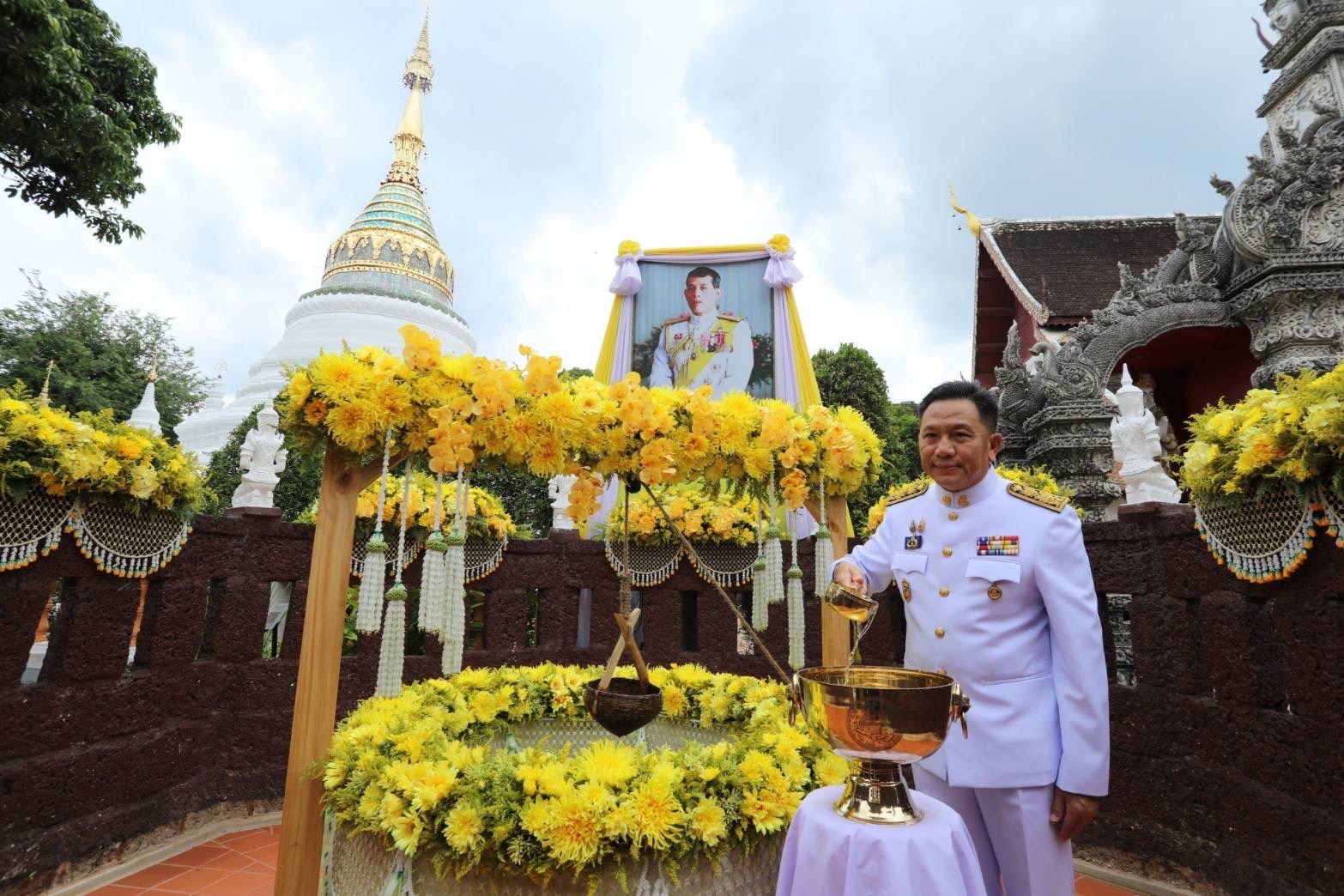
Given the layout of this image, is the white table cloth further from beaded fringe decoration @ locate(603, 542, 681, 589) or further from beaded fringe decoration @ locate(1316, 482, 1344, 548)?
beaded fringe decoration @ locate(603, 542, 681, 589)

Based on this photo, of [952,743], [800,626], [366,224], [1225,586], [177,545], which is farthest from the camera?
[366,224]

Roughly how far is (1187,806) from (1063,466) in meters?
3.65

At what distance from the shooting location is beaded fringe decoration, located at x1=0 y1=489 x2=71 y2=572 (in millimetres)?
3602

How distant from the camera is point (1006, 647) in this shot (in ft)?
7.02

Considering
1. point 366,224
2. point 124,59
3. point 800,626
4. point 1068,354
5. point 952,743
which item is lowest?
point 952,743

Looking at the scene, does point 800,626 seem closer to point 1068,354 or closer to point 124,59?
point 1068,354

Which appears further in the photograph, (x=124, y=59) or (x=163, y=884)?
(x=124, y=59)

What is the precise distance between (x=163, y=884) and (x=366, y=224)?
21.6 metres

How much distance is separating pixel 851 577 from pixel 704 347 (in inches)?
305

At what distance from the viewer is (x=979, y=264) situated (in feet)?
46.2

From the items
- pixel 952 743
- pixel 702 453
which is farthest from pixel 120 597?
pixel 952 743

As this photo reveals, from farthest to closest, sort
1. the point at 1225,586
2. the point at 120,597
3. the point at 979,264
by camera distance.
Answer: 1. the point at 979,264
2. the point at 120,597
3. the point at 1225,586

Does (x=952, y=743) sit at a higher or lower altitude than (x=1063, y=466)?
lower

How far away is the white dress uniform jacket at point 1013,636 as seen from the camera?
2.02 meters
